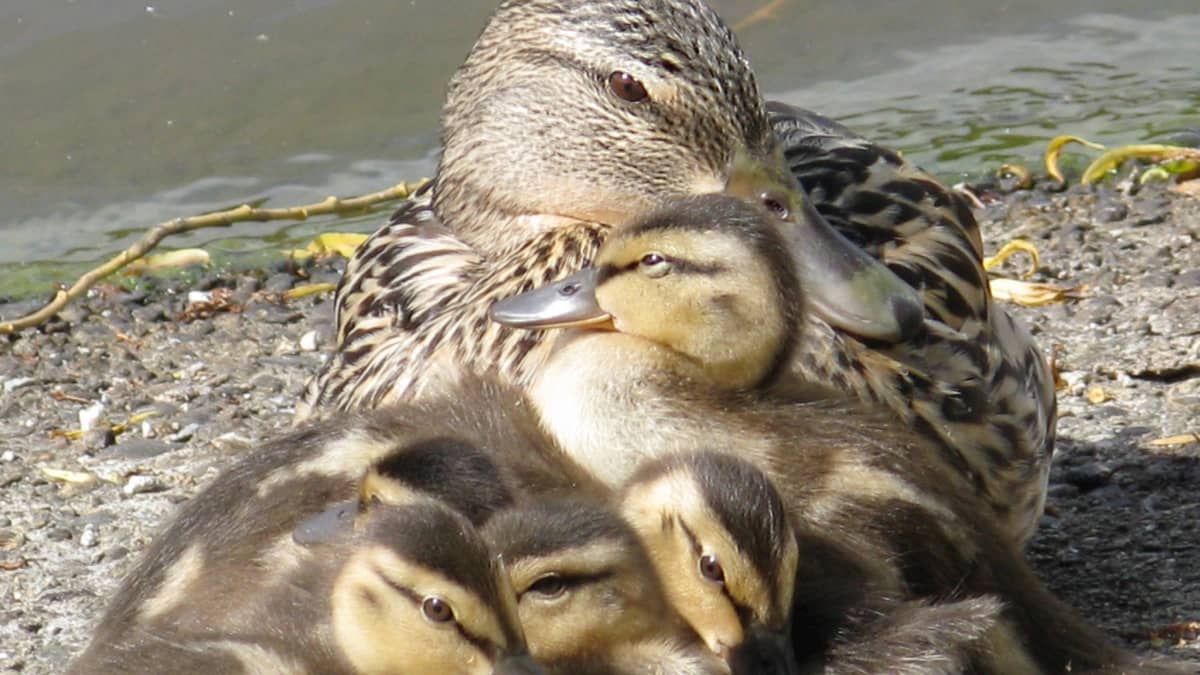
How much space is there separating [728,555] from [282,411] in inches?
108

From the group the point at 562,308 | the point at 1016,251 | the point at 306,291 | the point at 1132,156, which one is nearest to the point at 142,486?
the point at 306,291

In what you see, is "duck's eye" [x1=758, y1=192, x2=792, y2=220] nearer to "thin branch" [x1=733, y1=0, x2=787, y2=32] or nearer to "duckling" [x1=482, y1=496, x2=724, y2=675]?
"duckling" [x1=482, y1=496, x2=724, y2=675]

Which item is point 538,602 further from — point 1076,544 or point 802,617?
point 1076,544

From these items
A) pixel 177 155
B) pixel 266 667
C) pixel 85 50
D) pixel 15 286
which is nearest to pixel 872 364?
pixel 266 667

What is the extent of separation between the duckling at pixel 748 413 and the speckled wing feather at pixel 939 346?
0.77 feet

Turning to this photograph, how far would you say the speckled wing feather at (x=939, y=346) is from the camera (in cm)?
415

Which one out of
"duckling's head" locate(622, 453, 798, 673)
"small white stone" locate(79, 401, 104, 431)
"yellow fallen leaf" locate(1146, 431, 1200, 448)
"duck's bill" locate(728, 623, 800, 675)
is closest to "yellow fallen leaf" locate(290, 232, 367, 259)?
"small white stone" locate(79, 401, 104, 431)

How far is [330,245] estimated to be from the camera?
6738mm

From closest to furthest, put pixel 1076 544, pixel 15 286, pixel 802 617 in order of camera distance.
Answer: pixel 802 617 → pixel 1076 544 → pixel 15 286

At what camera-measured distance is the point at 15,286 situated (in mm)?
6758

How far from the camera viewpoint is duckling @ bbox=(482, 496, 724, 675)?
3189 mm

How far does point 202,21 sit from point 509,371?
4.53 metres

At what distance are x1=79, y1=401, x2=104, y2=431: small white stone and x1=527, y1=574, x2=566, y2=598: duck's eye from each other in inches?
106

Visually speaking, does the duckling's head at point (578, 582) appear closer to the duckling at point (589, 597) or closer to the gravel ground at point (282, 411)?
the duckling at point (589, 597)
